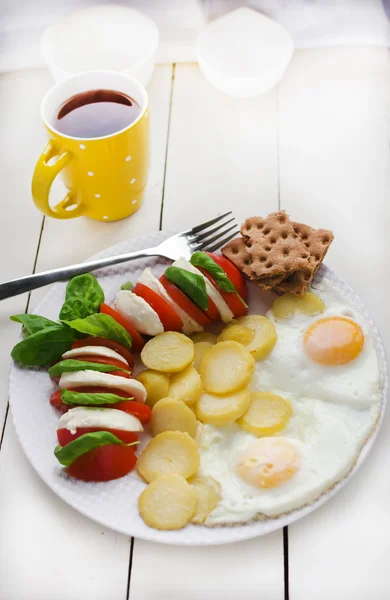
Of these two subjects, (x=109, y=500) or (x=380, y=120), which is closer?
(x=109, y=500)

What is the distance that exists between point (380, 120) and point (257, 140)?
36 centimetres

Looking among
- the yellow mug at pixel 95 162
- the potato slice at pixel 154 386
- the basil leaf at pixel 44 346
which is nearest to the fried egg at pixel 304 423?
the potato slice at pixel 154 386

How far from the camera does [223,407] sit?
1288 millimetres

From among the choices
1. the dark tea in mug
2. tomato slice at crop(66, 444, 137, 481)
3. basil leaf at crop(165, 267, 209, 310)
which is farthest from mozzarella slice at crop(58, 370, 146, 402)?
the dark tea in mug

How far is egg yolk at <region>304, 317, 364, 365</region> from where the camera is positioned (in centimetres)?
133

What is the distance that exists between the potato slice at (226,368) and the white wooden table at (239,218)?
0.91 ft

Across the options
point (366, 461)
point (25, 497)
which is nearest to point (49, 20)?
point (25, 497)

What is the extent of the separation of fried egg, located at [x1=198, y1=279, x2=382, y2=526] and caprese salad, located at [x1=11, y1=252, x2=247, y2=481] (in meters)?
0.14

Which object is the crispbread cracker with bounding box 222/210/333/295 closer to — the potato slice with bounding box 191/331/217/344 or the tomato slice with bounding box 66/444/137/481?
the potato slice with bounding box 191/331/217/344

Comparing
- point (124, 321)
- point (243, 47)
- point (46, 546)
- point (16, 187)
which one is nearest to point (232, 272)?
point (124, 321)

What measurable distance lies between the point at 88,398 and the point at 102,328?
173 millimetres

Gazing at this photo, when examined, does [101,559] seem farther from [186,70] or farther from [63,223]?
[186,70]

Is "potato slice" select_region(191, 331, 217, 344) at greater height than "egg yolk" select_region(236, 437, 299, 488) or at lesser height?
greater

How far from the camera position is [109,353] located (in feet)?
4.28
